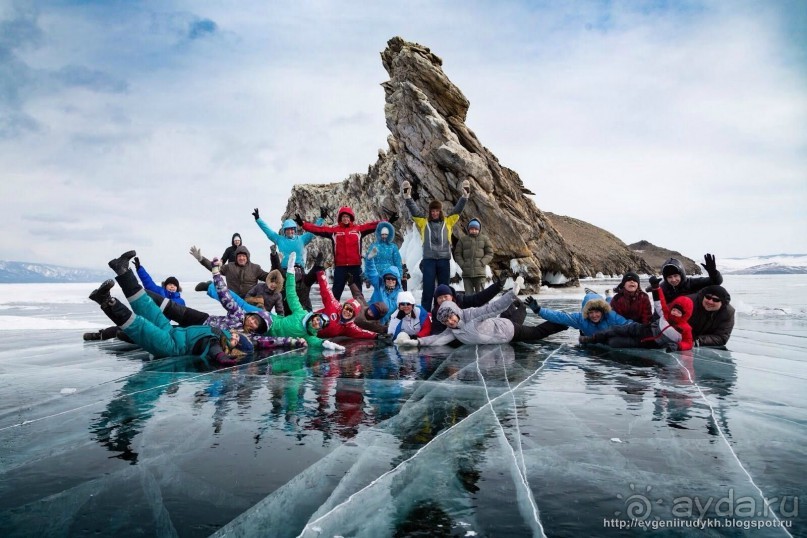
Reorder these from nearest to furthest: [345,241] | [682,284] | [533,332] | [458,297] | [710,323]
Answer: [710,323] → [682,284] → [533,332] → [458,297] → [345,241]

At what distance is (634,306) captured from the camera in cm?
778

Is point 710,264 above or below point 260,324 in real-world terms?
above

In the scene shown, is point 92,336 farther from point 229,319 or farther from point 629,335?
point 629,335

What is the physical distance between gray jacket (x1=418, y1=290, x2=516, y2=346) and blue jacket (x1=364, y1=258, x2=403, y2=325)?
5.69 feet

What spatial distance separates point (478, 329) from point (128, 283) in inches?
194

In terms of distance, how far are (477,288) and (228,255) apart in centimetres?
630

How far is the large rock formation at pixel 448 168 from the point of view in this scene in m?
27.9

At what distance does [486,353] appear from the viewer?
685cm

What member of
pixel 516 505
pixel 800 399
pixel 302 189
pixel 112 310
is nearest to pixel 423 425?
pixel 516 505

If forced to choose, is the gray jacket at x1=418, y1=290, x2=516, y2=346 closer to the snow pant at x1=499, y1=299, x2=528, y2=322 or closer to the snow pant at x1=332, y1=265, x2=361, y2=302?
the snow pant at x1=499, y1=299, x2=528, y2=322

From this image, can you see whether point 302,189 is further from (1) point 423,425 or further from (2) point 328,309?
(1) point 423,425

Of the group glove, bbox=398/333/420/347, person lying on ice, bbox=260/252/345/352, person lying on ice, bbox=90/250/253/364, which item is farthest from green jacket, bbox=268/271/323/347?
glove, bbox=398/333/420/347

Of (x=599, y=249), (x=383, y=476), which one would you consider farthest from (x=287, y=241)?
(x=599, y=249)

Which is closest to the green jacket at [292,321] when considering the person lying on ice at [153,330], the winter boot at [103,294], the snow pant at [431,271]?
the person lying on ice at [153,330]
